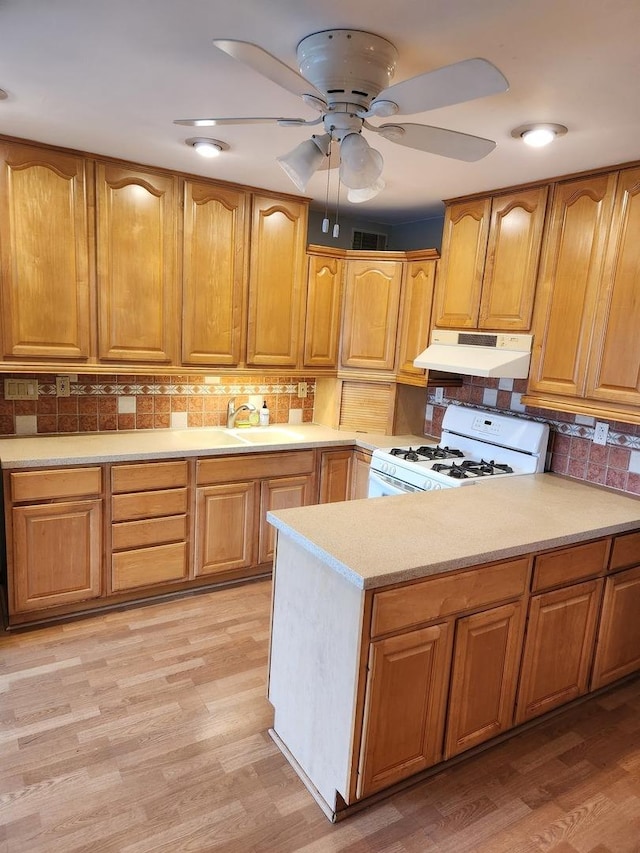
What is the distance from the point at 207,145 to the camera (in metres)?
2.49

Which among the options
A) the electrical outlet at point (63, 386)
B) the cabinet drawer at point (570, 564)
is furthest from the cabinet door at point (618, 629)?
the electrical outlet at point (63, 386)

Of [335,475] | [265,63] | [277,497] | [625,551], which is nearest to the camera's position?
[265,63]

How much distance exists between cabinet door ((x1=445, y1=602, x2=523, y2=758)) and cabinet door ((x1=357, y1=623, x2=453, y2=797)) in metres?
0.06

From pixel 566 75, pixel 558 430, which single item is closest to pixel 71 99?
pixel 566 75

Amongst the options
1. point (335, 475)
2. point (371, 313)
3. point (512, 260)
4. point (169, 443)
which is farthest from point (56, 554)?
point (512, 260)

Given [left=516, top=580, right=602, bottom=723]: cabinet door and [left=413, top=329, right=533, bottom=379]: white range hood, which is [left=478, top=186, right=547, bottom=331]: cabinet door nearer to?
[left=413, top=329, right=533, bottom=379]: white range hood

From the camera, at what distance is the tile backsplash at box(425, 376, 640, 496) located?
8.86 ft

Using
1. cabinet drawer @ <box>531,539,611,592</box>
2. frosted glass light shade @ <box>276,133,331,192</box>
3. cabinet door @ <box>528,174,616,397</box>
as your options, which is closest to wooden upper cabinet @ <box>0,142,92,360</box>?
frosted glass light shade @ <box>276,133,331,192</box>

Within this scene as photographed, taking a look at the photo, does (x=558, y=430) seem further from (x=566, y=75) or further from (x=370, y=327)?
(x=566, y=75)

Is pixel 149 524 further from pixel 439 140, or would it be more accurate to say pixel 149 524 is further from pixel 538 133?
pixel 538 133

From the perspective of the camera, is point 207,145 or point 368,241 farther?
point 368,241

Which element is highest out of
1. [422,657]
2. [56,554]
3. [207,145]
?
[207,145]

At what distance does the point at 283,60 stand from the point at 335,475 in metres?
2.44

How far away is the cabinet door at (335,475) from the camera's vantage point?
3602 millimetres
